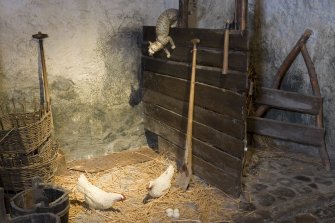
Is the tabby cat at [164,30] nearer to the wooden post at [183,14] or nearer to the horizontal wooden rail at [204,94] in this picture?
the wooden post at [183,14]

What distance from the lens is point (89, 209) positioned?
10.3 ft

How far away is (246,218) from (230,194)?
0.39 metres

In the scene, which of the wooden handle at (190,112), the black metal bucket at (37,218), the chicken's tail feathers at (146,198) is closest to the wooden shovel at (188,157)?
the wooden handle at (190,112)

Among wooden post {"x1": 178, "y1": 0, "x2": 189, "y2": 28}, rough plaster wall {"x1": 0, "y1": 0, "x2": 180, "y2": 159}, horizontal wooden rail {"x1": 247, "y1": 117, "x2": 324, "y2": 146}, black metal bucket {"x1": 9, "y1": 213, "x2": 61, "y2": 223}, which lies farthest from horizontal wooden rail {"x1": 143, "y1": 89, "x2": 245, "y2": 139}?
black metal bucket {"x1": 9, "y1": 213, "x2": 61, "y2": 223}

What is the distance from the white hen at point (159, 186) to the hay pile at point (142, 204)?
51 mm

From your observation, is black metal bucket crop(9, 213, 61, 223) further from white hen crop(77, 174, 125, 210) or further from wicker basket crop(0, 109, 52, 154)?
wicker basket crop(0, 109, 52, 154)

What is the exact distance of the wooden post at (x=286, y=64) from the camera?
393 centimetres

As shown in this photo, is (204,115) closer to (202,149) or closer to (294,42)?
(202,149)

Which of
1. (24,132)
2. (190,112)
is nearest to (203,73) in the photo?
(190,112)

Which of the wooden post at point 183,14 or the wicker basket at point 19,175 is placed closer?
the wicker basket at point 19,175

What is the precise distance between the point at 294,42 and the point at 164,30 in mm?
1517

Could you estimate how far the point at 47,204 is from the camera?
2.72 m

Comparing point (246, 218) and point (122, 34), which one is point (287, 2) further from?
point (246, 218)

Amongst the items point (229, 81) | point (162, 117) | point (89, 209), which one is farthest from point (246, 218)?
point (162, 117)
